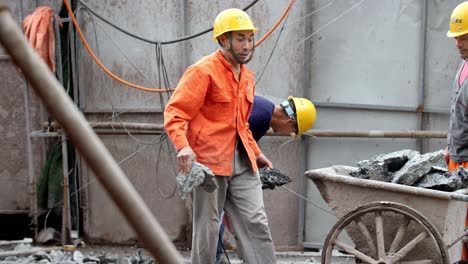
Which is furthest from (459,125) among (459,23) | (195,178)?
(195,178)

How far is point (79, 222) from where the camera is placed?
765 cm

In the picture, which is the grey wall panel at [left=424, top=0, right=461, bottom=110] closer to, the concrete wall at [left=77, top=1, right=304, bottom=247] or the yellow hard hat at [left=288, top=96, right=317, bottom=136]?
the concrete wall at [left=77, top=1, right=304, bottom=247]

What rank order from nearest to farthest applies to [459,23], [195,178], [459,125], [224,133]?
1. [195,178]
2. [224,133]
3. [459,23]
4. [459,125]

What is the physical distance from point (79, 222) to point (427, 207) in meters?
4.01

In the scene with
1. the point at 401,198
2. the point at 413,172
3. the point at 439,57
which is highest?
the point at 439,57

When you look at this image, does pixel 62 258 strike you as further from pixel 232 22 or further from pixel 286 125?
pixel 232 22

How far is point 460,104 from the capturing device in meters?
5.34

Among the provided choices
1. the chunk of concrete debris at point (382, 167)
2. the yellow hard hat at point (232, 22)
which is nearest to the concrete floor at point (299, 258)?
the chunk of concrete debris at point (382, 167)

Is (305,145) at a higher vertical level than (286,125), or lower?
lower

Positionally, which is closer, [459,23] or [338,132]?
[459,23]

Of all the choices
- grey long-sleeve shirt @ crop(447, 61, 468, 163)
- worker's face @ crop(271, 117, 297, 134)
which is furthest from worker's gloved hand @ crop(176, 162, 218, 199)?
grey long-sleeve shirt @ crop(447, 61, 468, 163)

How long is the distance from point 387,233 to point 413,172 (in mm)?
404

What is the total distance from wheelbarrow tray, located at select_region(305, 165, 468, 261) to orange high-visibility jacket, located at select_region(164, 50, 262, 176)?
0.55 m

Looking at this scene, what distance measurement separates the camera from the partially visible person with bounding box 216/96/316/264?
545cm
